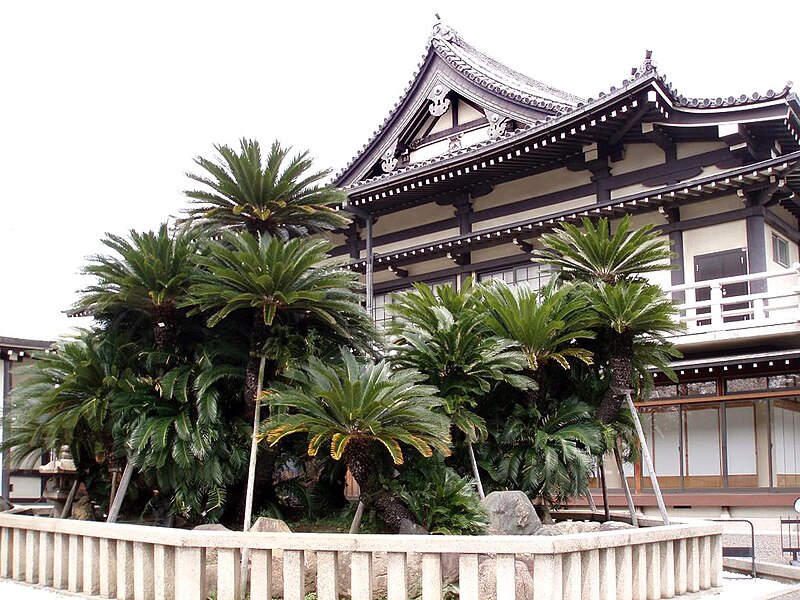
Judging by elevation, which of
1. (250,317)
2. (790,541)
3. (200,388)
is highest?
(250,317)

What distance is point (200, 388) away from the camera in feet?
34.2

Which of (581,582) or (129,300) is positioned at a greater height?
(129,300)

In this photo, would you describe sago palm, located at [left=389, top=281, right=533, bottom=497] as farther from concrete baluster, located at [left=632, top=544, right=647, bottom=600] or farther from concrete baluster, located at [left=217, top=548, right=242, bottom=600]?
concrete baluster, located at [left=217, top=548, right=242, bottom=600]

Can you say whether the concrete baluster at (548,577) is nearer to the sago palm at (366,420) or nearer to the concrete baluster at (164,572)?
the sago palm at (366,420)

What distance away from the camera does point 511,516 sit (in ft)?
30.6

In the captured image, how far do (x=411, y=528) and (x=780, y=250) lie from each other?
13.8 meters

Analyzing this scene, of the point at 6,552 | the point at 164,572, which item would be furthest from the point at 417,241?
the point at 164,572

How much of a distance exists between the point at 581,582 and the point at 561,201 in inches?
567

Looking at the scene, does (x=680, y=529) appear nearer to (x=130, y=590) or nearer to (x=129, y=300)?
(x=130, y=590)

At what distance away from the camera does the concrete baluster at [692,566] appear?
9508 mm

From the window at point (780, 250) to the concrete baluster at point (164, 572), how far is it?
50.6ft

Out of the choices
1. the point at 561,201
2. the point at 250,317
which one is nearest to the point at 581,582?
the point at 250,317

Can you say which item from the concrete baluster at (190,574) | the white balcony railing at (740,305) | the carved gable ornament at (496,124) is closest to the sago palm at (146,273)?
the concrete baluster at (190,574)

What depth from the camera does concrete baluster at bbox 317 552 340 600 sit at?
773cm
